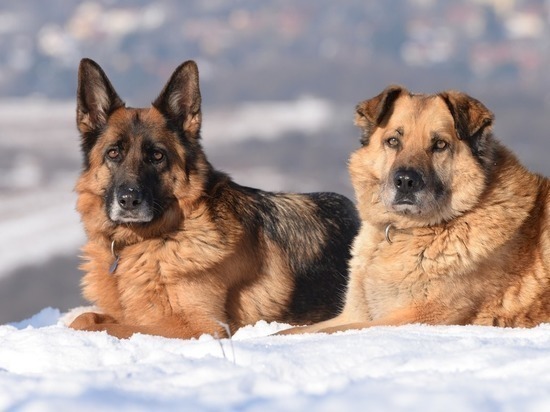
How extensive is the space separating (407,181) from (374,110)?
606 mm

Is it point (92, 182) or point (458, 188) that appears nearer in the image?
point (458, 188)

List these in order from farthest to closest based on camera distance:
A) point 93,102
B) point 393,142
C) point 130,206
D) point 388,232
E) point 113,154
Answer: point 93,102
point 113,154
point 130,206
point 388,232
point 393,142

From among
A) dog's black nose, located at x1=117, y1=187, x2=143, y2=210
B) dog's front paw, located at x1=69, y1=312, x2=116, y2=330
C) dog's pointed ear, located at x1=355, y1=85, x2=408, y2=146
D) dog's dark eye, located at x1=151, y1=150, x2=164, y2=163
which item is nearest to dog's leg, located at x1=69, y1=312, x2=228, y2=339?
dog's front paw, located at x1=69, y1=312, x2=116, y2=330

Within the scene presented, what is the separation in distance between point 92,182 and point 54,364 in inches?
95.9

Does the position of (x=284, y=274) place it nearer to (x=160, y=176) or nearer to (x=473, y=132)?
(x=160, y=176)

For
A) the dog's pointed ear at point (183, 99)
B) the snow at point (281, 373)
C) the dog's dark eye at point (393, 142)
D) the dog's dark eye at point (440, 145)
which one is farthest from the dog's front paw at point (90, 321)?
the dog's dark eye at point (440, 145)

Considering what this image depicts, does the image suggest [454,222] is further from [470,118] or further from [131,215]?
[131,215]

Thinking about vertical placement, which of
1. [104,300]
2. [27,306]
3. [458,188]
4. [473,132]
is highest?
[473,132]

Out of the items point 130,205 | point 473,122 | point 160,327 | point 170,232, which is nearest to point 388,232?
point 473,122

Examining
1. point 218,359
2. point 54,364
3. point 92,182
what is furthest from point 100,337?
point 92,182

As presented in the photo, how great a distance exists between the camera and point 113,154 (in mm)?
6387

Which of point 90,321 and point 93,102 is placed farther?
point 93,102

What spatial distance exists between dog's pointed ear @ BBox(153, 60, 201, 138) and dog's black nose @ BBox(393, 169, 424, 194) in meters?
1.76

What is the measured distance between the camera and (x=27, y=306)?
5006cm
